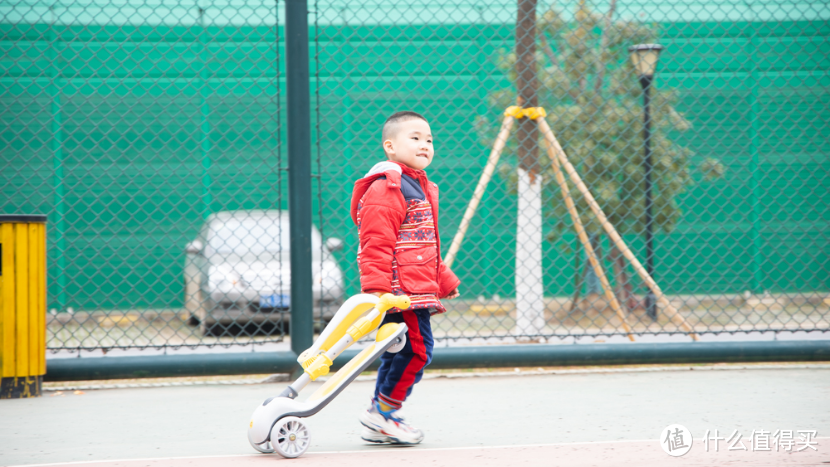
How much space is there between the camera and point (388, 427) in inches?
111

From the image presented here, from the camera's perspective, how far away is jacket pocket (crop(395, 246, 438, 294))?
2734mm

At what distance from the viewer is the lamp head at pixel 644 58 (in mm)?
7156

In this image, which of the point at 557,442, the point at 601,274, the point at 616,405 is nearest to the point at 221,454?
the point at 557,442

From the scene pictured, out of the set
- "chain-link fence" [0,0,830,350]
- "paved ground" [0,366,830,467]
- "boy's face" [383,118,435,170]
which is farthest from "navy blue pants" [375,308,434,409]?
"chain-link fence" [0,0,830,350]

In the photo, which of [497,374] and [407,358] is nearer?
[407,358]

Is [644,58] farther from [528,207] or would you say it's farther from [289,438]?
[289,438]

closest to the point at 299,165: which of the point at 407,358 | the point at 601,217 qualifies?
the point at 407,358

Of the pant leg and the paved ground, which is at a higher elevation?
the pant leg

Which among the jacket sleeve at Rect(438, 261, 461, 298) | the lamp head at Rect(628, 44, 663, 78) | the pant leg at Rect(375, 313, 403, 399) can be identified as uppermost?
the lamp head at Rect(628, 44, 663, 78)

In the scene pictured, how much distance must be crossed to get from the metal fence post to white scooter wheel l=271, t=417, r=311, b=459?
136 cm

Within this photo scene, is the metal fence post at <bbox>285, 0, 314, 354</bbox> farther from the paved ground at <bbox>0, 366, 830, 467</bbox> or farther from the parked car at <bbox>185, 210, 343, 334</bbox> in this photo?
the parked car at <bbox>185, 210, 343, 334</bbox>

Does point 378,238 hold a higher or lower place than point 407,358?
higher

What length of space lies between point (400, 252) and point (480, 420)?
1023 mm

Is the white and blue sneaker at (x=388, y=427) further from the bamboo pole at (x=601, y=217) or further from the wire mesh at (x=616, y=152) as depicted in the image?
the wire mesh at (x=616, y=152)
